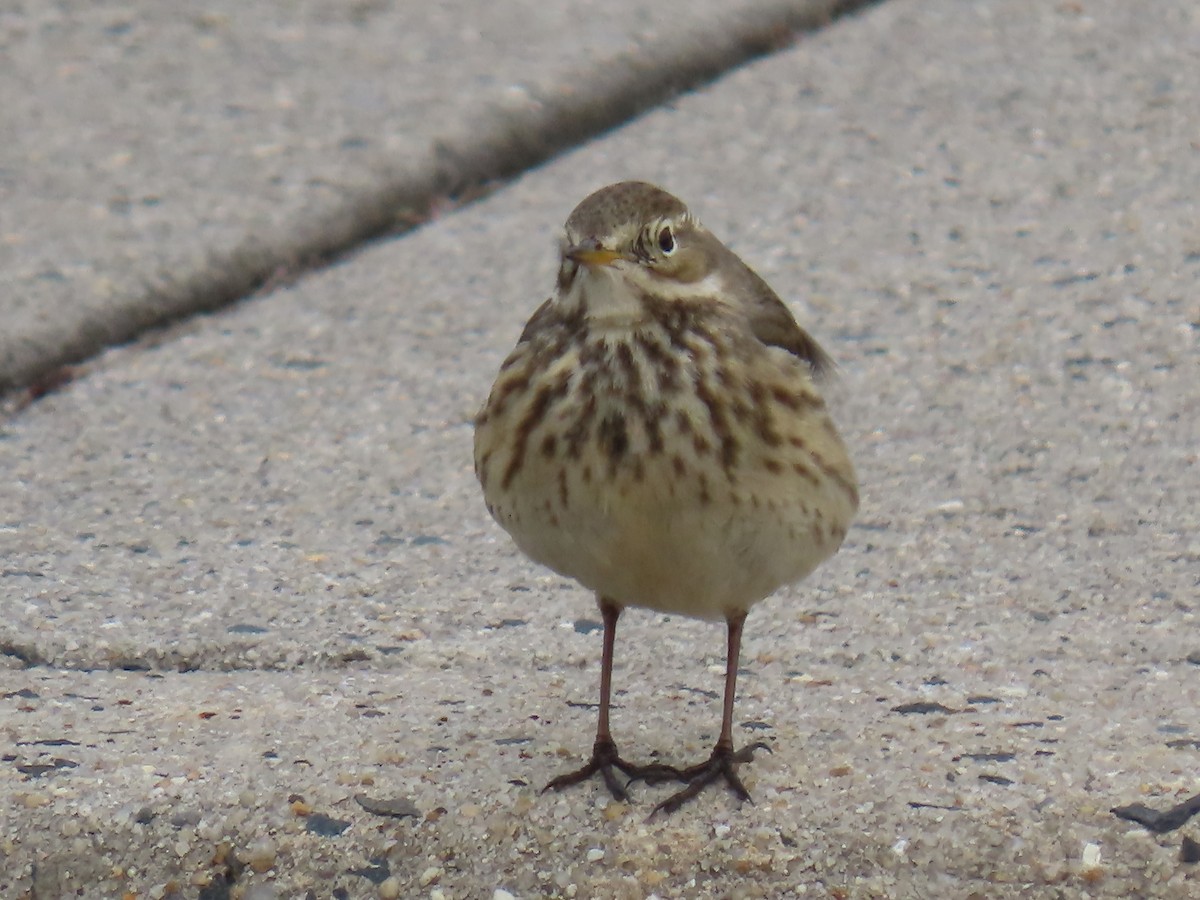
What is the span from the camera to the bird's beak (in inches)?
148

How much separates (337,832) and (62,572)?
128 centimetres

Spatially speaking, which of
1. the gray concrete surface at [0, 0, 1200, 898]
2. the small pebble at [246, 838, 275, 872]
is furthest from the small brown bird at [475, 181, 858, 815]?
the small pebble at [246, 838, 275, 872]

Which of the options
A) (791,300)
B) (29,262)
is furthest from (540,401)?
(29,262)

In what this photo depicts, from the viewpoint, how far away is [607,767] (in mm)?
3850

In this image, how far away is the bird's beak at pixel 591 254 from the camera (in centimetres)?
375

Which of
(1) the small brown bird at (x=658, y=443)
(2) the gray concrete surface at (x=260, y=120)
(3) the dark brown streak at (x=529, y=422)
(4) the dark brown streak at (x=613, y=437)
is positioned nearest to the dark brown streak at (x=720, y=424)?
(1) the small brown bird at (x=658, y=443)

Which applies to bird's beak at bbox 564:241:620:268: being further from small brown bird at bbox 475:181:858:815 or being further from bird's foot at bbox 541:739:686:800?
bird's foot at bbox 541:739:686:800

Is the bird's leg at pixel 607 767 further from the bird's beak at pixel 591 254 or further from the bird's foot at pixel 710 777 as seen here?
the bird's beak at pixel 591 254

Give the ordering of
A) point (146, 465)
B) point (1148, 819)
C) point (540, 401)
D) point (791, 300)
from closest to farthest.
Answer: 1. point (1148, 819)
2. point (540, 401)
3. point (146, 465)
4. point (791, 300)

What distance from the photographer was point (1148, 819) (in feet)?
11.7

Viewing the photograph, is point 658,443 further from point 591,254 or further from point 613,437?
point 591,254

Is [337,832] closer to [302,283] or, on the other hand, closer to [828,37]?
[302,283]

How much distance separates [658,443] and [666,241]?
0.40m

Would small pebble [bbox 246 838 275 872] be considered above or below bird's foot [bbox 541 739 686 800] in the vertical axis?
below
